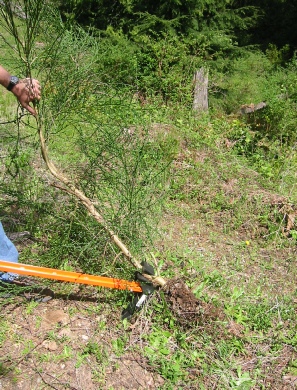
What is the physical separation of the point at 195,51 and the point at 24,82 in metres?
4.94

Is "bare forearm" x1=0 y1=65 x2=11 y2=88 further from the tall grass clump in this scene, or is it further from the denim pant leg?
the denim pant leg

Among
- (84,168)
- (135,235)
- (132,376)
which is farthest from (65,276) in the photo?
(84,168)

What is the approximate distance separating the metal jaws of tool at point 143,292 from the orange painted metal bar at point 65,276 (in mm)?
37

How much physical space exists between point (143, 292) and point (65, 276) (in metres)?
0.48

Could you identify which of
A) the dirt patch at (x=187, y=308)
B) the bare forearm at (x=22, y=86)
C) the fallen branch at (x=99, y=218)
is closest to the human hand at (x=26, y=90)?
the bare forearm at (x=22, y=86)

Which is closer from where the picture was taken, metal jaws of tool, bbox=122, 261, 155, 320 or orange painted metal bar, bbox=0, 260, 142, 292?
orange painted metal bar, bbox=0, 260, 142, 292

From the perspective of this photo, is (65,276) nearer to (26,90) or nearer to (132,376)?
(132,376)

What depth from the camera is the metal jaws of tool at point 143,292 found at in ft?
8.14

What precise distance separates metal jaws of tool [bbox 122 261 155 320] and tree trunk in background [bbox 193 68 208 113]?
13.7ft

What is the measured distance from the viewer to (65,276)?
2.40 m

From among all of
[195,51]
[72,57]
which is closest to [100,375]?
[72,57]

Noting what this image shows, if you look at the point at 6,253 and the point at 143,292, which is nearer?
the point at 143,292

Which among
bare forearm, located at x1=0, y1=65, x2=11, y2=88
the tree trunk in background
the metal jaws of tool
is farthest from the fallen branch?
the tree trunk in background

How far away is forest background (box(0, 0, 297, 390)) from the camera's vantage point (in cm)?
228
